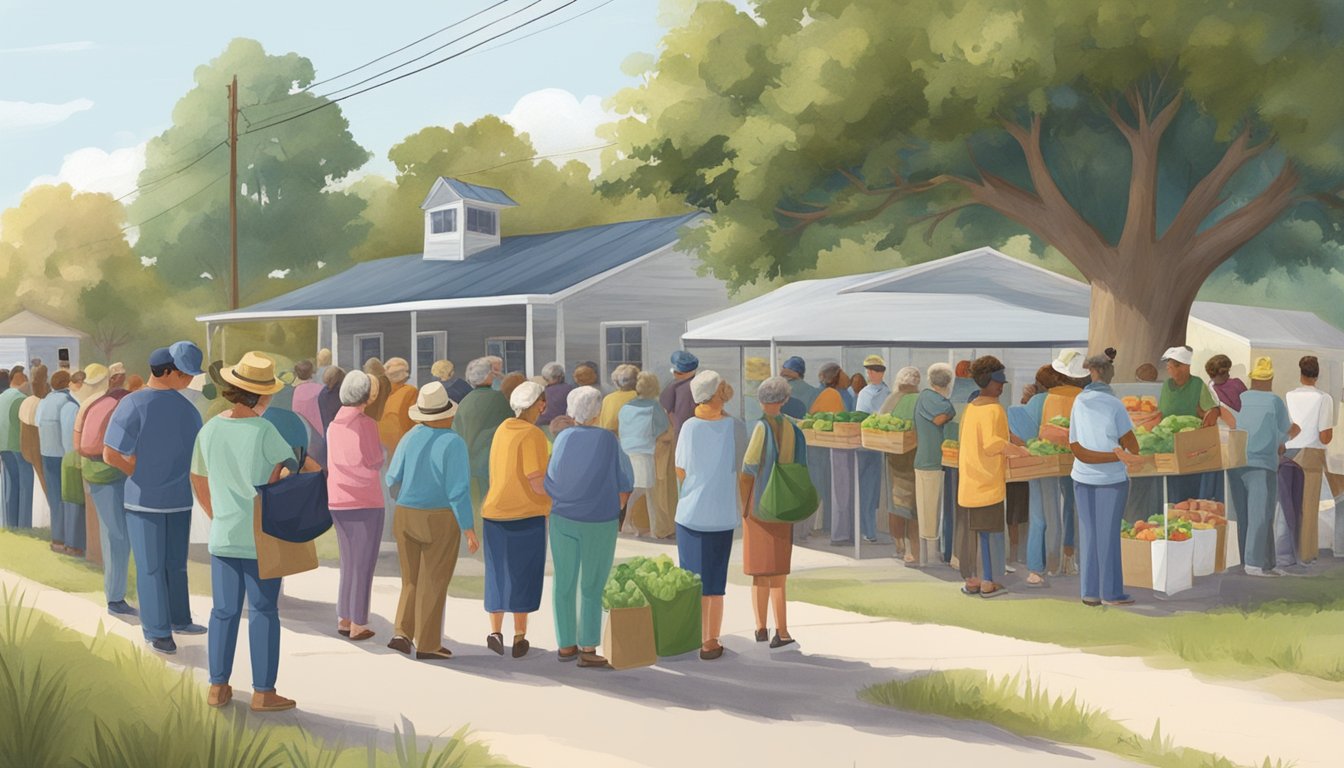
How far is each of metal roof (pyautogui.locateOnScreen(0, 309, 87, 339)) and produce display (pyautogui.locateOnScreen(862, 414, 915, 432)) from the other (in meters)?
43.8

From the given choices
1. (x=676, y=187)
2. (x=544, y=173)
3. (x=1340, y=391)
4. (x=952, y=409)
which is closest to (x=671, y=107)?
(x=676, y=187)

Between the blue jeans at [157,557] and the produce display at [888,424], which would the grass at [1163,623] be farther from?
the blue jeans at [157,557]

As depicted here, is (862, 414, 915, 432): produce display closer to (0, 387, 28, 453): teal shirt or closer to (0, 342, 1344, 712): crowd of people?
(0, 342, 1344, 712): crowd of people

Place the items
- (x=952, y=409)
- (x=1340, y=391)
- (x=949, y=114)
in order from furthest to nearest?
(x=1340, y=391)
(x=949, y=114)
(x=952, y=409)

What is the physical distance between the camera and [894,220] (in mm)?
23297

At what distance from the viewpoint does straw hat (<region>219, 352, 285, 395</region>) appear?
7.39 meters

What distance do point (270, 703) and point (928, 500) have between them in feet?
23.2

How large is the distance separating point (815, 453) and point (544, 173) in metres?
49.9

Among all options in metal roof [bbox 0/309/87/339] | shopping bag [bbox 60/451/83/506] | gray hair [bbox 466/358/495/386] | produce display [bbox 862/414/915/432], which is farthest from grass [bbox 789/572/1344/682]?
metal roof [bbox 0/309/87/339]

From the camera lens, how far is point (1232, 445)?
12.4 m

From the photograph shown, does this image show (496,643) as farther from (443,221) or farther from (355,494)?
(443,221)

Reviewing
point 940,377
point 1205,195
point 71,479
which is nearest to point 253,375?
point 71,479

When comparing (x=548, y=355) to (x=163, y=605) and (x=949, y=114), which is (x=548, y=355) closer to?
(x=949, y=114)

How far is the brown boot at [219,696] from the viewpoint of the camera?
7520 mm
